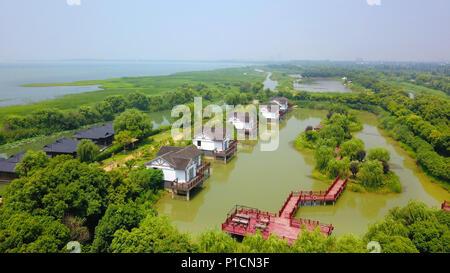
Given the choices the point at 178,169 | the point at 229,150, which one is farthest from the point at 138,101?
the point at 178,169

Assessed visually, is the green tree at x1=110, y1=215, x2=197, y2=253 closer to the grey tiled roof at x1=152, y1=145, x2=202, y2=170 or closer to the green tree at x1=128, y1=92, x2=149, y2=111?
the grey tiled roof at x1=152, y1=145, x2=202, y2=170

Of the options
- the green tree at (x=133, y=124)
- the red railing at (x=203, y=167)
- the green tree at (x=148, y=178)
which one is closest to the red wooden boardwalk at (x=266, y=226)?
the green tree at (x=148, y=178)

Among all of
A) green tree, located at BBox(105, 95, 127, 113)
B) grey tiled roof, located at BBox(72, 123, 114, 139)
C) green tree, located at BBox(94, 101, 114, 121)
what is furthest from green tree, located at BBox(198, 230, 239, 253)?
green tree, located at BBox(105, 95, 127, 113)

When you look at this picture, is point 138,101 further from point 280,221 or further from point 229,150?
point 280,221

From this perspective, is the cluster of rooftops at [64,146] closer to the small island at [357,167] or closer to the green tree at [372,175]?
the small island at [357,167]
